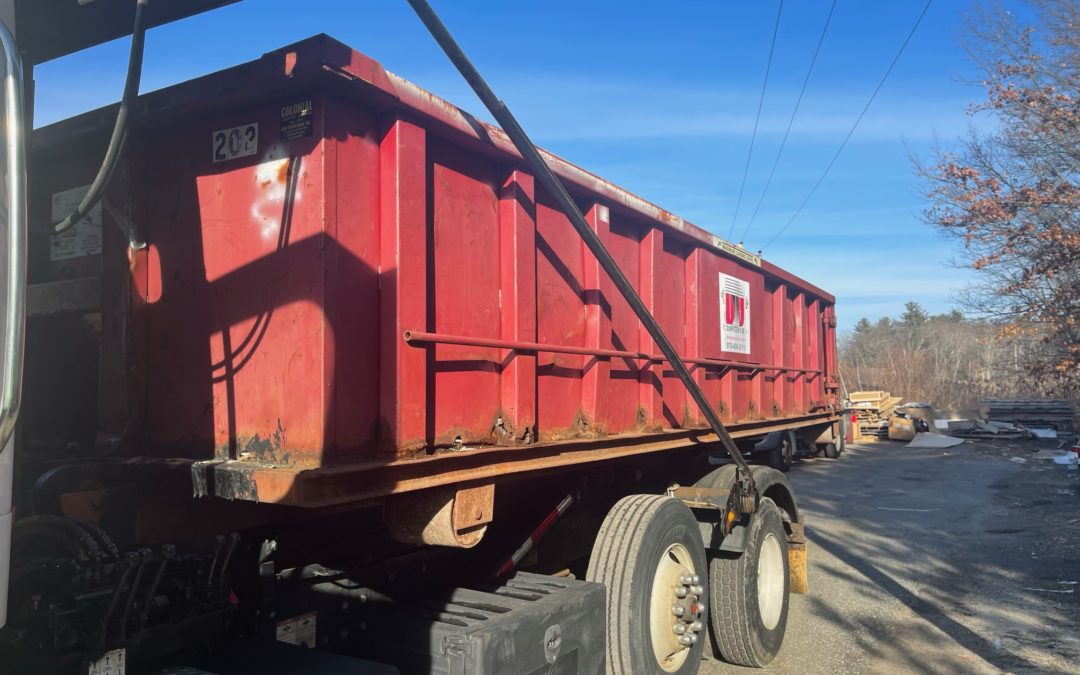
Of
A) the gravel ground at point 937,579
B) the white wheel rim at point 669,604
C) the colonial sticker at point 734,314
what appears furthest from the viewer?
the colonial sticker at point 734,314

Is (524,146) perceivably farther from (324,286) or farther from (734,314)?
(734,314)

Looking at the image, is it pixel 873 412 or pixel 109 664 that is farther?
pixel 873 412

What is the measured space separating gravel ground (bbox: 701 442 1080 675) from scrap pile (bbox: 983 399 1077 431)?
11.0 metres

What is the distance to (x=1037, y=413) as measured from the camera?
81.5 ft

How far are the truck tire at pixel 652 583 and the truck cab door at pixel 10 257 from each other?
8.58 ft

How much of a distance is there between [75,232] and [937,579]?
7.91 meters

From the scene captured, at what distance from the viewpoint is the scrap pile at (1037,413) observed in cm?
2423

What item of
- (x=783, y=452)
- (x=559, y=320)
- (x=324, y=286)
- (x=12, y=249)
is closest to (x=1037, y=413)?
(x=783, y=452)

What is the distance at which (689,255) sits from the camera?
17.9ft

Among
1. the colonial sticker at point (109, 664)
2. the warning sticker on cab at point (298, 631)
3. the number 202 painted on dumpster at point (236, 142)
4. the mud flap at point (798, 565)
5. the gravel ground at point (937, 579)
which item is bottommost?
the gravel ground at point (937, 579)

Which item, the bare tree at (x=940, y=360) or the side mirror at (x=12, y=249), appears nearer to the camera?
the side mirror at (x=12, y=249)

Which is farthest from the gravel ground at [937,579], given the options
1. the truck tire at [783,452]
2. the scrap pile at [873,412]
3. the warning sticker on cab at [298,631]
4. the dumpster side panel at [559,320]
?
the scrap pile at [873,412]

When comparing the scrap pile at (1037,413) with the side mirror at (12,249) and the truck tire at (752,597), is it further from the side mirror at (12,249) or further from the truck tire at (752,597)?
the side mirror at (12,249)

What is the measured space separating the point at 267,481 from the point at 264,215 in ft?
3.09
